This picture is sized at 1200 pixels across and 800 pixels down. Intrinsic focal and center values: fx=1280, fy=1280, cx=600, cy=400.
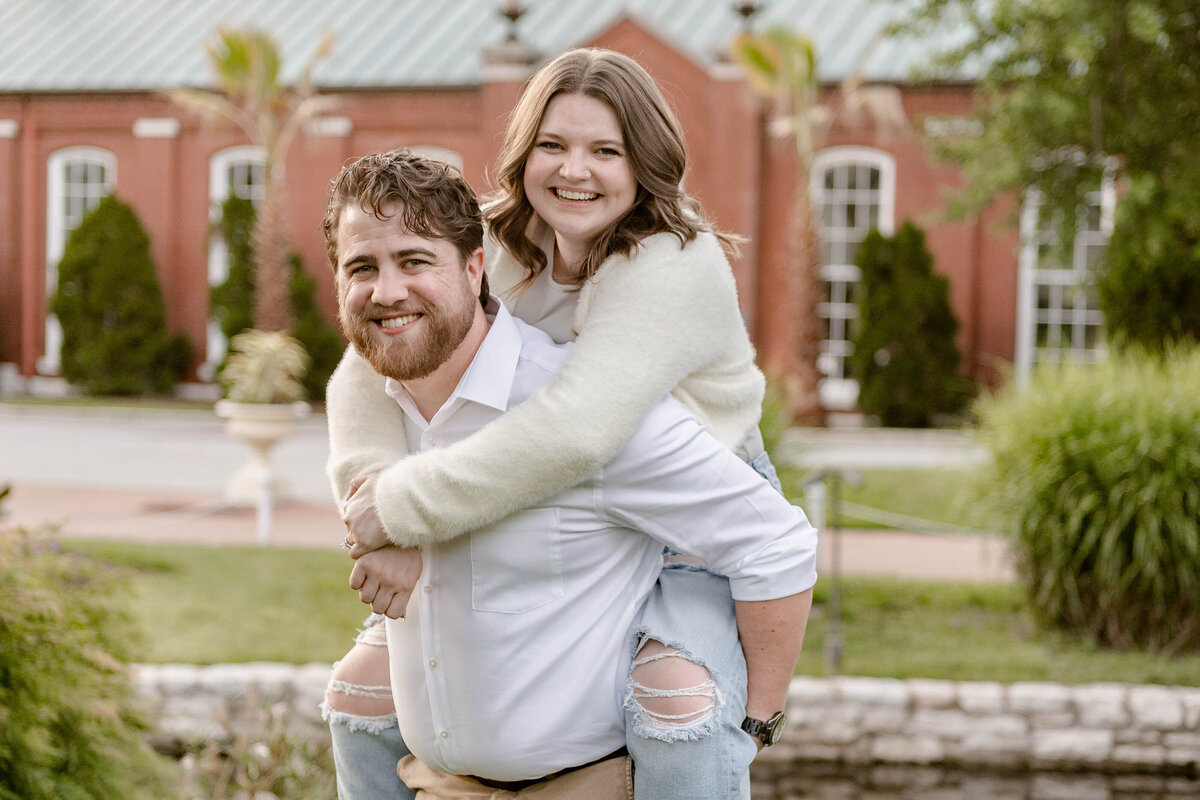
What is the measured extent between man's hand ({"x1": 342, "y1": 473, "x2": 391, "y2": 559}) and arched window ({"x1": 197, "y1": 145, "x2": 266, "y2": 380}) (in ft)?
68.4

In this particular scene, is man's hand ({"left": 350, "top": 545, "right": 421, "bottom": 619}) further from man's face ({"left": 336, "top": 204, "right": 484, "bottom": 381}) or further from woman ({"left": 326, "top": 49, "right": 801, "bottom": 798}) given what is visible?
man's face ({"left": 336, "top": 204, "right": 484, "bottom": 381})

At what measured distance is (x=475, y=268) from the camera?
7.54 feet

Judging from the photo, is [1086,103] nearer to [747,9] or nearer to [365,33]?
[747,9]

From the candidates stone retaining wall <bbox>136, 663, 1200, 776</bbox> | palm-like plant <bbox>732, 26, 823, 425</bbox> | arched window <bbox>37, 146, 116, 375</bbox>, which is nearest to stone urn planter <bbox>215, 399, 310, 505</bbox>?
stone retaining wall <bbox>136, 663, 1200, 776</bbox>

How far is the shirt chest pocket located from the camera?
225cm

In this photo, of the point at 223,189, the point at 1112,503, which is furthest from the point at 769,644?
the point at 223,189

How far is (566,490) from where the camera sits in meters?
2.25

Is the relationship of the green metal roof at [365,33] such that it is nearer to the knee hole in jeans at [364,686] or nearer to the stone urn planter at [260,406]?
the stone urn planter at [260,406]

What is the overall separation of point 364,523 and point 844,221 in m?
18.8

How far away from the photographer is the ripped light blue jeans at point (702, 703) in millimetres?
2213

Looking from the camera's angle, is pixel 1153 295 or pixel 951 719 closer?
pixel 951 719

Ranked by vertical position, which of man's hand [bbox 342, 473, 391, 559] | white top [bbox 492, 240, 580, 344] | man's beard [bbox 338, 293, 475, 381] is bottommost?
man's hand [bbox 342, 473, 391, 559]

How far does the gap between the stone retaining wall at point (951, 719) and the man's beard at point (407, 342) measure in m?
3.66

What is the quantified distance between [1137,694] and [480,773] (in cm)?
418
